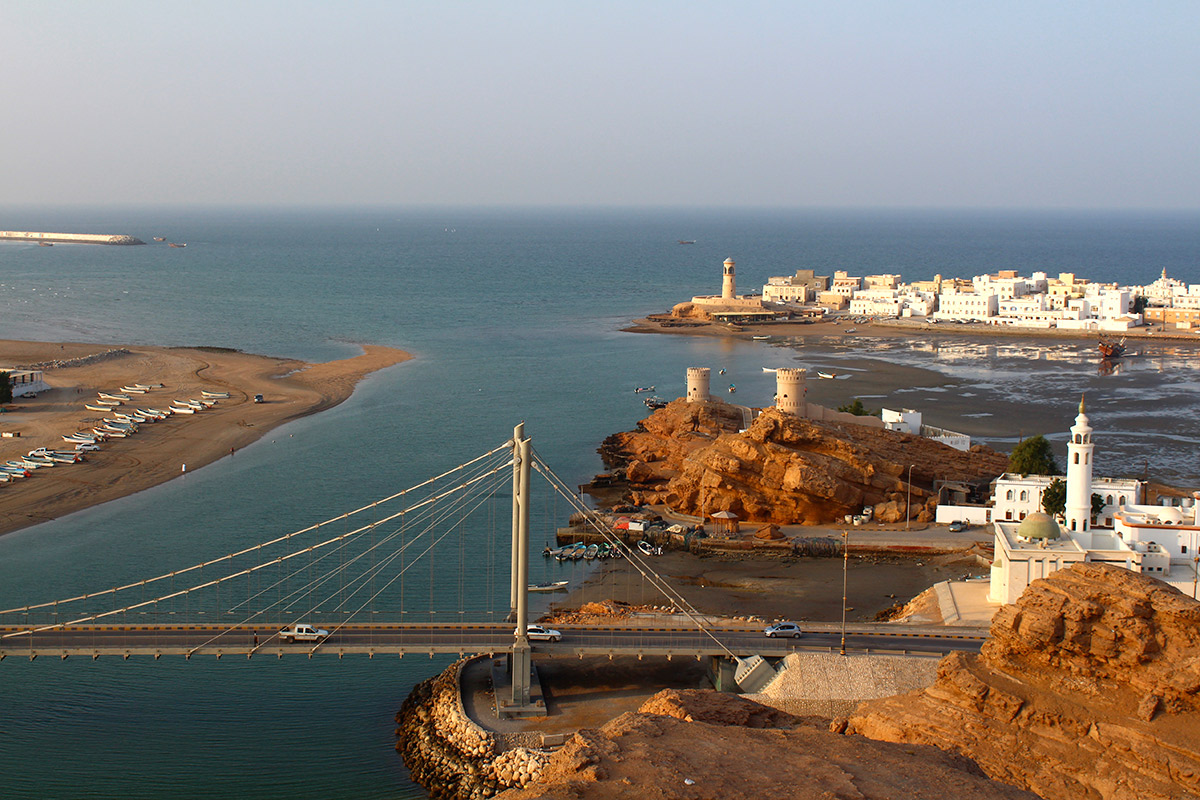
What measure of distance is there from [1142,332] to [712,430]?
5190 centimetres

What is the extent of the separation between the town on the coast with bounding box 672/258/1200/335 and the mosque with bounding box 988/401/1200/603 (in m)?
59.3

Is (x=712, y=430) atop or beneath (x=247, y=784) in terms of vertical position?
atop

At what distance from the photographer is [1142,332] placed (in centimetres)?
8469

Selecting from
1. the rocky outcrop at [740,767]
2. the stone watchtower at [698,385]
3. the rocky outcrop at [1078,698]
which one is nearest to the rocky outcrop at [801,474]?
the stone watchtower at [698,385]

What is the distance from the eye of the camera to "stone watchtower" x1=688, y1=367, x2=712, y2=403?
155 ft

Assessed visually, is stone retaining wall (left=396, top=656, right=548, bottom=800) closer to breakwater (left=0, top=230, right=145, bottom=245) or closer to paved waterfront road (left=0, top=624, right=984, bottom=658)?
paved waterfront road (left=0, top=624, right=984, bottom=658)

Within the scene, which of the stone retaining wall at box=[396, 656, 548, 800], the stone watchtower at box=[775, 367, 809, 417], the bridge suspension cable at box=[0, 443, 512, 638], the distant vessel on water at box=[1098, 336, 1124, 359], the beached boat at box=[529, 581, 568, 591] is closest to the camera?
the stone retaining wall at box=[396, 656, 548, 800]

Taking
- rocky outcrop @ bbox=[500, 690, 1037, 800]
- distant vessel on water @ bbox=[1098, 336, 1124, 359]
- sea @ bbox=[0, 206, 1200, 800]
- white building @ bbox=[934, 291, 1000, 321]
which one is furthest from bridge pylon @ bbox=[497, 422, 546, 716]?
white building @ bbox=[934, 291, 1000, 321]

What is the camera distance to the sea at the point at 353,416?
2270cm

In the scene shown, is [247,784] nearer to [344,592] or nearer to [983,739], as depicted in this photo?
[344,592]

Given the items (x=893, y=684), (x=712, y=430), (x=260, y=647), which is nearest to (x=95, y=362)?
(x=712, y=430)

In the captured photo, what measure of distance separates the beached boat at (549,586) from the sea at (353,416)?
82.3 inches

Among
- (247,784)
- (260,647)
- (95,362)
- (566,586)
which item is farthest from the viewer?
(95,362)

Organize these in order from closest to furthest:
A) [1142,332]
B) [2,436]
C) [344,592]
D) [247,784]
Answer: [247,784] → [344,592] → [2,436] → [1142,332]
